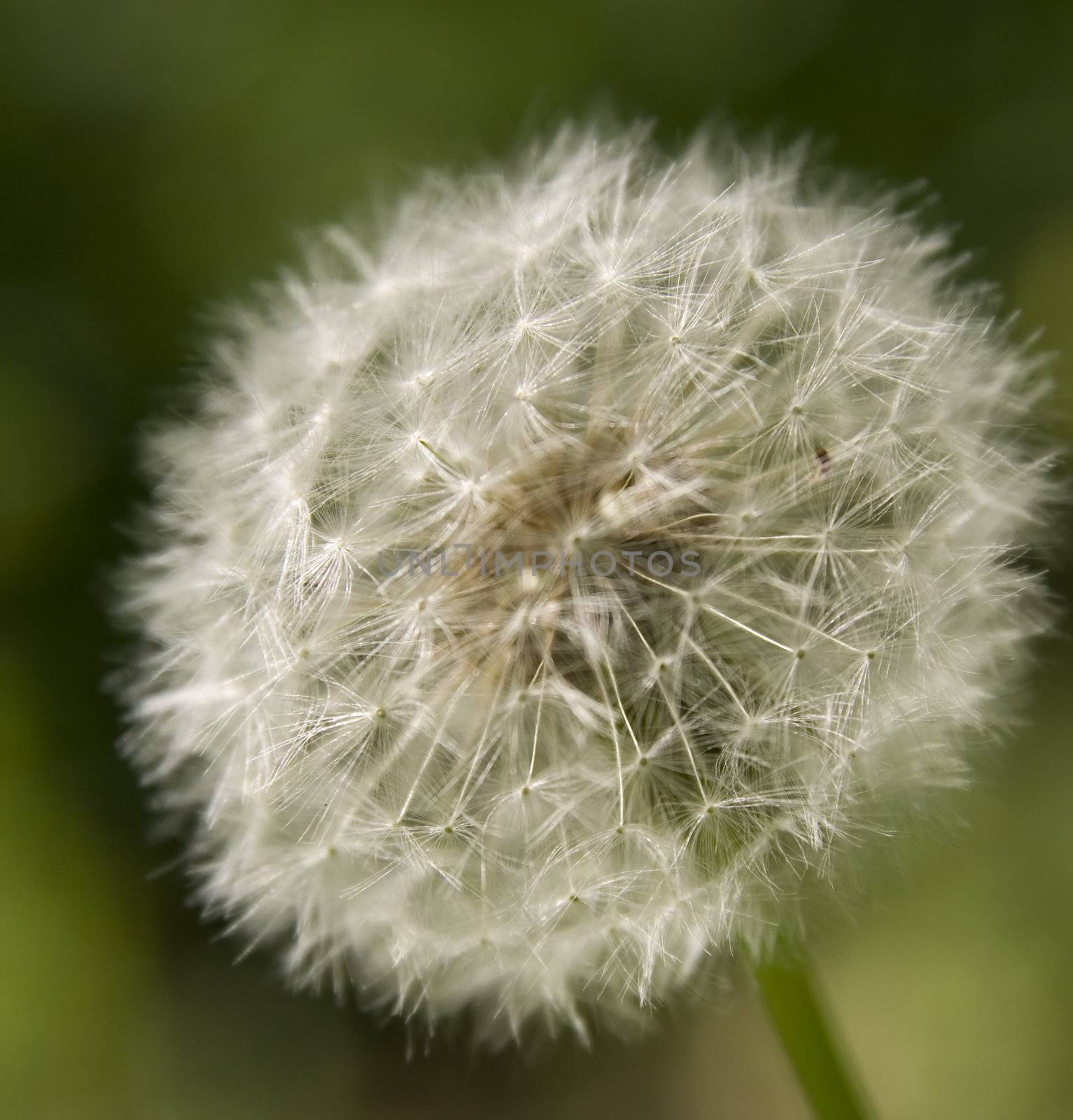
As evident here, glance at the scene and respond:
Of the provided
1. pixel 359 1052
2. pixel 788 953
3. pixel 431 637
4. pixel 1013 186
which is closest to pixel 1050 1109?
pixel 788 953

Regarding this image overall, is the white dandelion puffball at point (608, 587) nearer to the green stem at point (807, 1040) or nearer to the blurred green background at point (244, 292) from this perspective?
the green stem at point (807, 1040)

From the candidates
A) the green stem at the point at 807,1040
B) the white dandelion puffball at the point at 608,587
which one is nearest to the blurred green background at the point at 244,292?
the green stem at the point at 807,1040

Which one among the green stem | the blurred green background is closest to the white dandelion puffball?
the green stem

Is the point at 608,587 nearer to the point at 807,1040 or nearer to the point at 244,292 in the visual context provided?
the point at 807,1040

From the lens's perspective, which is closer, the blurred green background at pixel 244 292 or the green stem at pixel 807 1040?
the green stem at pixel 807 1040

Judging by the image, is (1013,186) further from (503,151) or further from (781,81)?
(503,151)

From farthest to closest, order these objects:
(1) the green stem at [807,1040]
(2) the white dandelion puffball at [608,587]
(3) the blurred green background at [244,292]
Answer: (3) the blurred green background at [244,292]
(1) the green stem at [807,1040]
(2) the white dandelion puffball at [608,587]

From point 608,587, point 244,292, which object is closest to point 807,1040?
point 608,587
